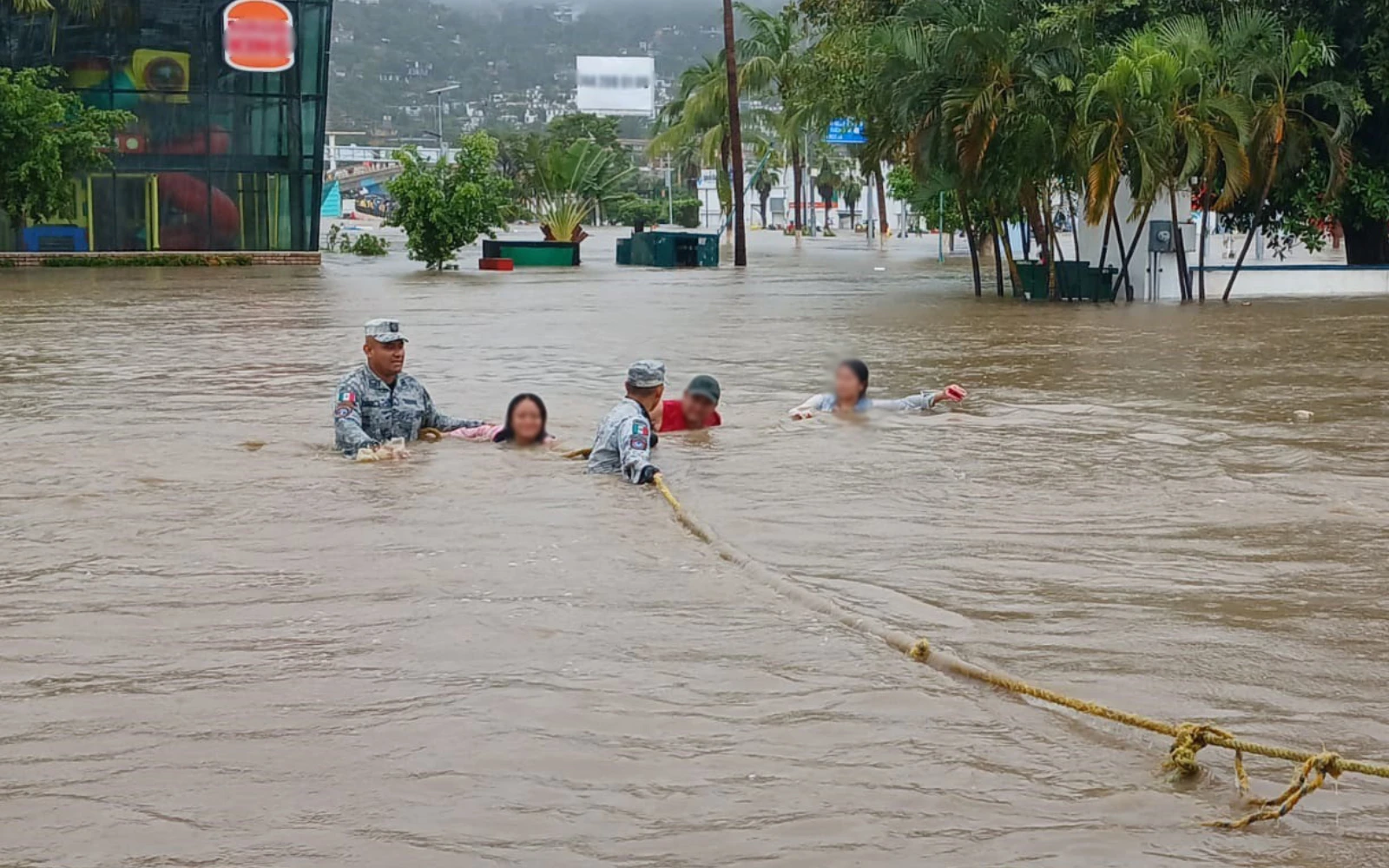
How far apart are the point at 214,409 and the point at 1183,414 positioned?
24.7 ft

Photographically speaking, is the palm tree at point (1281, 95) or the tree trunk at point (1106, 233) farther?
the tree trunk at point (1106, 233)

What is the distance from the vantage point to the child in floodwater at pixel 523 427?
12.1 meters

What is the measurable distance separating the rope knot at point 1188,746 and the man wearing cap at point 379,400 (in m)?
7.44

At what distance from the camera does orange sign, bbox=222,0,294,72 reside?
48031 mm

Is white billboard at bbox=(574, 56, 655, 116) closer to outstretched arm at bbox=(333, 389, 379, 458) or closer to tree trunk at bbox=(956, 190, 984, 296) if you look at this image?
tree trunk at bbox=(956, 190, 984, 296)

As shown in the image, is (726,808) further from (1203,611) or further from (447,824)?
(1203,611)

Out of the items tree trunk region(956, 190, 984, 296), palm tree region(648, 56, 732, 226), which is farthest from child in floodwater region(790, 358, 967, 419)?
palm tree region(648, 56, 732, 226)

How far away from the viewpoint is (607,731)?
5660 mm

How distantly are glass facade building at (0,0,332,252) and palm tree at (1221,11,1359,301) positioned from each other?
2748cm

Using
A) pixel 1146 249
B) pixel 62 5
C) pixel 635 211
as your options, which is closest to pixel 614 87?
pixel 635 211

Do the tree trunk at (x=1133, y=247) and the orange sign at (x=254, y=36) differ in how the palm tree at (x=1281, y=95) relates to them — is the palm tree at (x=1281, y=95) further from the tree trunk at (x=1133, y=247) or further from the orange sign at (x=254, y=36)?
the orange sign at (x=254, y=36)

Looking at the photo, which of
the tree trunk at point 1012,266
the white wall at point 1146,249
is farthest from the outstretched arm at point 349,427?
the tree trunk at point 1012,266

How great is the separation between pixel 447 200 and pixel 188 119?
28.2 ft

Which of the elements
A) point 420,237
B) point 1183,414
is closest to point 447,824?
point 1183,414
